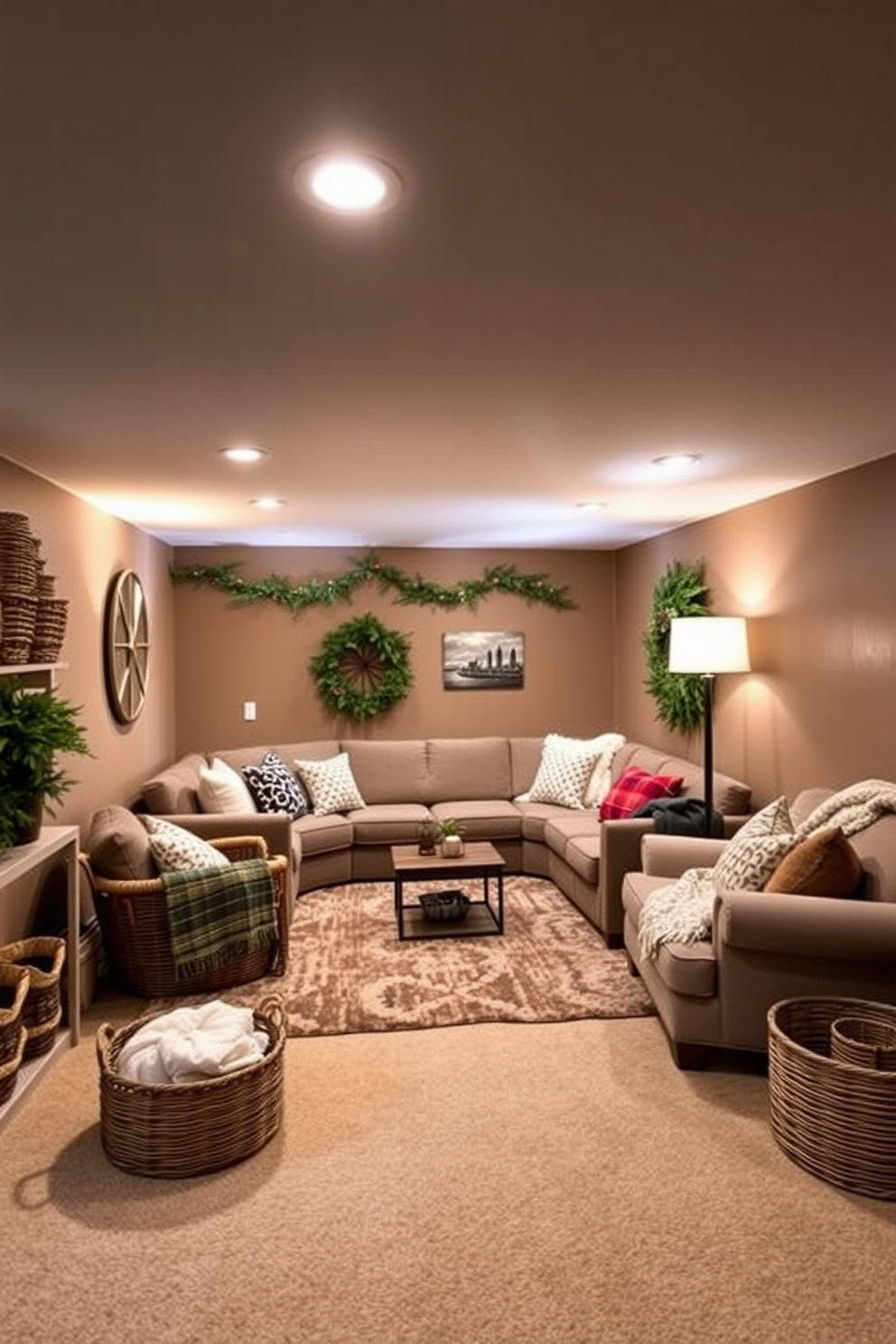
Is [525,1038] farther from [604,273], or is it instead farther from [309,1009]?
[604,273]

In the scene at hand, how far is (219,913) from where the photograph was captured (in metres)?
Result: 3.53

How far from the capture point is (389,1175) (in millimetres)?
2287

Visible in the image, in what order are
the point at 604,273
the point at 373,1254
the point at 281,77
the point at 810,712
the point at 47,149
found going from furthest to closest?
the point at 810,712, the point at 373,1254, the point at 604,273, the point at 47,149, the point at 281,77

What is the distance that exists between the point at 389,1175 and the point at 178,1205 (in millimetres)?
558

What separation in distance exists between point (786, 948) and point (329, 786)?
3.35 metres

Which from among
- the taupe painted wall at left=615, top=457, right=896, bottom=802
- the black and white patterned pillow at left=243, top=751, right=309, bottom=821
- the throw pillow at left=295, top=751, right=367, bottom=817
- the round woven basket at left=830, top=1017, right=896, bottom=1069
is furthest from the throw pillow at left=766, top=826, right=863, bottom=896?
the throw pillow at left=295, top=751, right=367, bottom=817

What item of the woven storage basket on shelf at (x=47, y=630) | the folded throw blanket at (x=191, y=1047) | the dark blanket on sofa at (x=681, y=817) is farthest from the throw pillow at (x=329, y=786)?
the folded throw blanket at (x=191, y=1047)

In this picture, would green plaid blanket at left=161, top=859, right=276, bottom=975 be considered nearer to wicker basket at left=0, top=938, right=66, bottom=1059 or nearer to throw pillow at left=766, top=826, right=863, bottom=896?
wicker basket at left=0, top=938, right=66, bottom=1059

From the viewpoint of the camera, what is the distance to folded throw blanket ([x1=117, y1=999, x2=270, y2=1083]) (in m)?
2.37

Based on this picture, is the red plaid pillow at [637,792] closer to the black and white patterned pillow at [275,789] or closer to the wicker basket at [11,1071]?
the black and white patterned pillow at [275,789]

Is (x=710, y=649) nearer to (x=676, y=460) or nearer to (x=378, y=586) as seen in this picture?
(x=676, y=460)

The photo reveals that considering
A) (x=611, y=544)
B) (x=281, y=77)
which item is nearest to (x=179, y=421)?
(x=281, y=77)

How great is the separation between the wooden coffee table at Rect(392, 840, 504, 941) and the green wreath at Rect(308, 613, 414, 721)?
168 centimetres

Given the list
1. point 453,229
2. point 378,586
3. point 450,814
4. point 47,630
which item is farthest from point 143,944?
point 378,586
